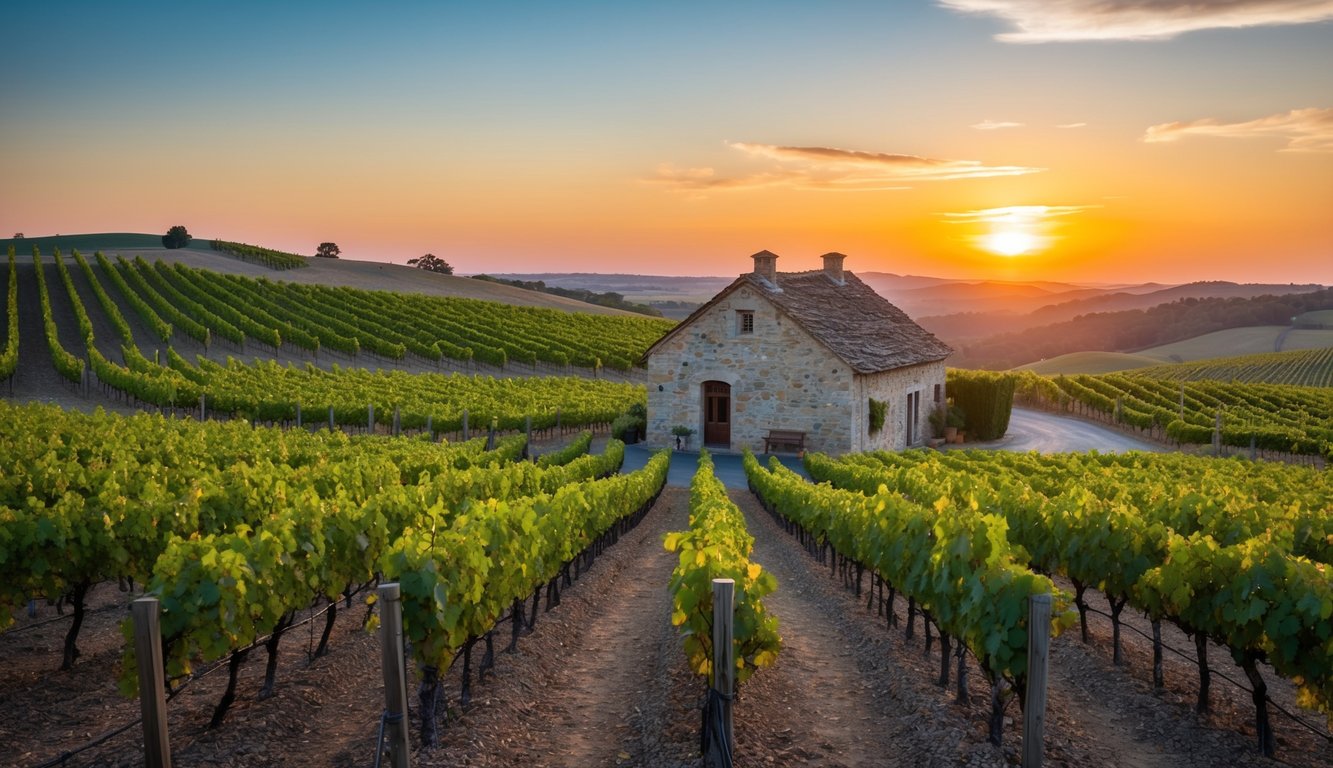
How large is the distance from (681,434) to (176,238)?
4017 inches

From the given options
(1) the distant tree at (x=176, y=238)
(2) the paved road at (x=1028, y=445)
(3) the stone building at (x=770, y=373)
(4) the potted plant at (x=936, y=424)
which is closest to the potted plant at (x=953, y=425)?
(4) the potted plant at (x=936, y=424)

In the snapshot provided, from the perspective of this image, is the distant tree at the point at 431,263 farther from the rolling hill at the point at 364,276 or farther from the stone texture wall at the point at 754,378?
the stone texture wall at the point at 754,378

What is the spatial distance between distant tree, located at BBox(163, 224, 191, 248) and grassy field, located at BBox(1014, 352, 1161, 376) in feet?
330

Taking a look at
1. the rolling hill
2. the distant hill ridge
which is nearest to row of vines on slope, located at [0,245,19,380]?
the rolling hill

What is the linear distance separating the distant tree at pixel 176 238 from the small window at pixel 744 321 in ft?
335

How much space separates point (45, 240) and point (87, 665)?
14915 centimetres

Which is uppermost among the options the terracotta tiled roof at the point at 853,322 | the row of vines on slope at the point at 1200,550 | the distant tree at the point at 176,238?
the distant tree at the point at 176,238

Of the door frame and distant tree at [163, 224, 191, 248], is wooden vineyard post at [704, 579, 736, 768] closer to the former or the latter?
the door frame

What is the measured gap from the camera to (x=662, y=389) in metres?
28.0

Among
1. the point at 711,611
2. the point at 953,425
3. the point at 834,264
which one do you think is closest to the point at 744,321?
the point at 834,264

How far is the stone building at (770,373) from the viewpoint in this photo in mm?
26203

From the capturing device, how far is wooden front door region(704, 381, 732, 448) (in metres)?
27.7

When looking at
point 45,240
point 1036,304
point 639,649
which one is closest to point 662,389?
point 639,649

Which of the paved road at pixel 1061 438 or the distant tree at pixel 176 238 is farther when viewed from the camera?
the distant tree at pixel 176 238
